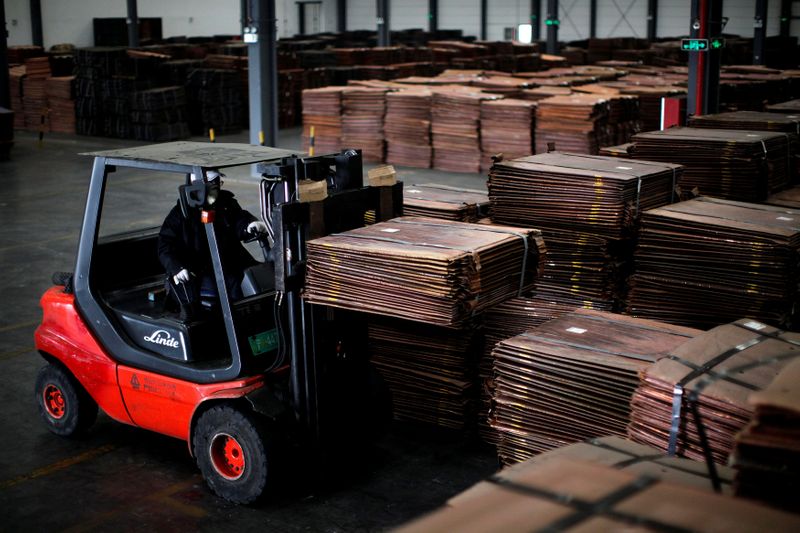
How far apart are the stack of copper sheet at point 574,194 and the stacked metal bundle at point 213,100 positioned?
726 inches

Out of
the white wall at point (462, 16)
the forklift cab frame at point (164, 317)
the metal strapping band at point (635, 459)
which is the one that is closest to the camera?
the metal strapping band at point (635, 459)

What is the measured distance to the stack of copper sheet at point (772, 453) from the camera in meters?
2.98

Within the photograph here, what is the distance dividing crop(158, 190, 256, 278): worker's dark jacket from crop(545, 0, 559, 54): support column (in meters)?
26.6

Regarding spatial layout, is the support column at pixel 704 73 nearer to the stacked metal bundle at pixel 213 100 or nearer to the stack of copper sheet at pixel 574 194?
the stack of copper sheet at pixel 574 194

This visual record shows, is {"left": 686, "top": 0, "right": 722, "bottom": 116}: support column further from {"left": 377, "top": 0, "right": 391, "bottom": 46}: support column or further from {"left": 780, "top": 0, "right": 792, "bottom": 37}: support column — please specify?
{"left": 780, "top": 0, "right": 792, "bottom": 37}: support column

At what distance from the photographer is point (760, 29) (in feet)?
99.7

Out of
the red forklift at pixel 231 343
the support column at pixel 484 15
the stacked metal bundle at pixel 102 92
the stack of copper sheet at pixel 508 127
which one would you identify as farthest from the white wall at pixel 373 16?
the red forklift at pixel 231 343

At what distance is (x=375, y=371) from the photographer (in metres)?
6.42

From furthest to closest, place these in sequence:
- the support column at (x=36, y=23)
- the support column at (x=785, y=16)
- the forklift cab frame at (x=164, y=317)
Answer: the support column at (x=785, y=16)
the support column at (x=36, y=23)
the forklift cab frame at (x=164, y=317)

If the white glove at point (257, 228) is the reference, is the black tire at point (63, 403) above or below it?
below

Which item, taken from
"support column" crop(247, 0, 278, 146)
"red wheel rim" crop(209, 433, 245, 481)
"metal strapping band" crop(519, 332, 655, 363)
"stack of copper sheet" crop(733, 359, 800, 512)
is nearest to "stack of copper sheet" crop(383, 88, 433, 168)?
"support column" crop(247, 0, 278, 146)

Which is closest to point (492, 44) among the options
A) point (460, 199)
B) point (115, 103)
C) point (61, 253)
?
point (115, 103)

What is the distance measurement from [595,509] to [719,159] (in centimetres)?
676

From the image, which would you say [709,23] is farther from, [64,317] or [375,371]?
[64,317]
